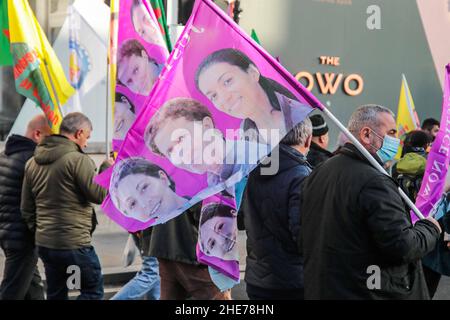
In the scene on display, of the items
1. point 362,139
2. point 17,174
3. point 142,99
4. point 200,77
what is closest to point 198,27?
point 200,77

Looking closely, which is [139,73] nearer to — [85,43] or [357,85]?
[85,43]

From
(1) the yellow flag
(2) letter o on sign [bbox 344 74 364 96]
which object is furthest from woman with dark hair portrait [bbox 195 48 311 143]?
(2) letter o on sign [bbox 344 74 364 96]

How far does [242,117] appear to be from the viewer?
14.0 feet

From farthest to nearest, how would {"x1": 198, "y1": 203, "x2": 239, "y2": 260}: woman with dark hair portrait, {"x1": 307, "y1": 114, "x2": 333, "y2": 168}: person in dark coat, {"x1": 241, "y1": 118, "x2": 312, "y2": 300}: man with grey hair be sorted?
{"x1": 307, "y1": 114, "x2": 333, "y2": 168}: person in dark coat, {"x1": 198, "y1": 203, "x2": 239, "y2": 260}: woman with dark hair portrait, {"x1": 241, "y1": 118, "x2": 312, "y2": 300}: man with grey hair

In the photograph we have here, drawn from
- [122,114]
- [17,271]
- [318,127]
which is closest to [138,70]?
[122,114]

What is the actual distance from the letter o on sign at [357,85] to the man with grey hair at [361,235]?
13529 mm

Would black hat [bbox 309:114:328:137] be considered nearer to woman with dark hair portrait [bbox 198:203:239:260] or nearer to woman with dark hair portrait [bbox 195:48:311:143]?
woman with dark hair portrait [bbox 198:203:239:260]

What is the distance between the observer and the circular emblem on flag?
764 centimetres

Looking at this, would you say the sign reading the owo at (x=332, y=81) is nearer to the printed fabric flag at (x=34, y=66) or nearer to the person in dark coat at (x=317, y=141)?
the printed fabric flag at (x=34, y=66)

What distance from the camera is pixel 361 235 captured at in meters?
3.85

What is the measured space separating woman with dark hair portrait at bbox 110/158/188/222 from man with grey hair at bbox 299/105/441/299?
2.50 ft

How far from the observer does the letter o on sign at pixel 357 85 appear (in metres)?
17.5

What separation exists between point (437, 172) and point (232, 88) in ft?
6.14
